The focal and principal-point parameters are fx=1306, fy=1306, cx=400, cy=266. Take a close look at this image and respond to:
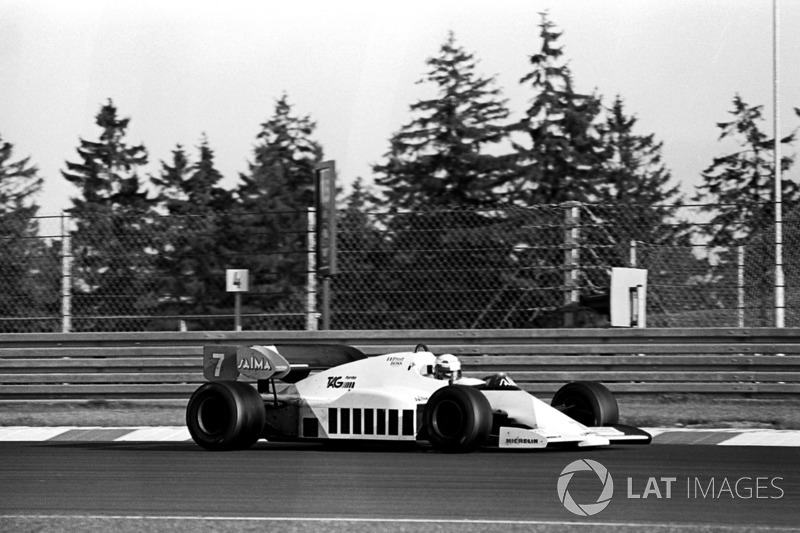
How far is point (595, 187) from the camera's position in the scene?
38.4 m

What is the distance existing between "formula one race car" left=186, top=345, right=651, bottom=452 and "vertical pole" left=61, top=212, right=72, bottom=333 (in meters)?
3.71

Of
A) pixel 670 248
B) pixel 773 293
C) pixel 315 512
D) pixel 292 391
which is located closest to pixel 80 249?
pixel 292 391

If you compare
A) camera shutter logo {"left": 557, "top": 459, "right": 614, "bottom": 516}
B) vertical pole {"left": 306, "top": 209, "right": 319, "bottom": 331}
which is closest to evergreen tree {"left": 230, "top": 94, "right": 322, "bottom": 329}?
vertical pole {"left": 306, "top": 209, "right": 319, "bottom": 331}

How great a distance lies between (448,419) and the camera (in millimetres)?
8727

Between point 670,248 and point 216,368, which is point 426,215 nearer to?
point 670,248

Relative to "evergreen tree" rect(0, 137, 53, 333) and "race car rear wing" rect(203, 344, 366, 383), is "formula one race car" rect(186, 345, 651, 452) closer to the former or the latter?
"race car rear wing" rect(203, 344, 366, 383)

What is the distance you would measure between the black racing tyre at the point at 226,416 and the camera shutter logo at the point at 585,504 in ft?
8.27

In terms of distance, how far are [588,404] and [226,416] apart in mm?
2602

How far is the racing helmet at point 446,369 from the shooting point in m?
9.28

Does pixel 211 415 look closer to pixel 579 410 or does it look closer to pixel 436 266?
pixel 579 410

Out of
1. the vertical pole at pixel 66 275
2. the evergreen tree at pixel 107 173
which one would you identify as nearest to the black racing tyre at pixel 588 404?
the vertical pole at pixel 66 275

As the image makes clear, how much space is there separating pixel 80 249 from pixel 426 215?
3.66 meters

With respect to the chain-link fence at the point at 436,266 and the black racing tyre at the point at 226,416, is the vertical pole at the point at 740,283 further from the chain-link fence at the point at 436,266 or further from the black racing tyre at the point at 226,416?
the black racing tyre at the point at 226,416

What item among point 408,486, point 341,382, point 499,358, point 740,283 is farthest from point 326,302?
point 408,486
